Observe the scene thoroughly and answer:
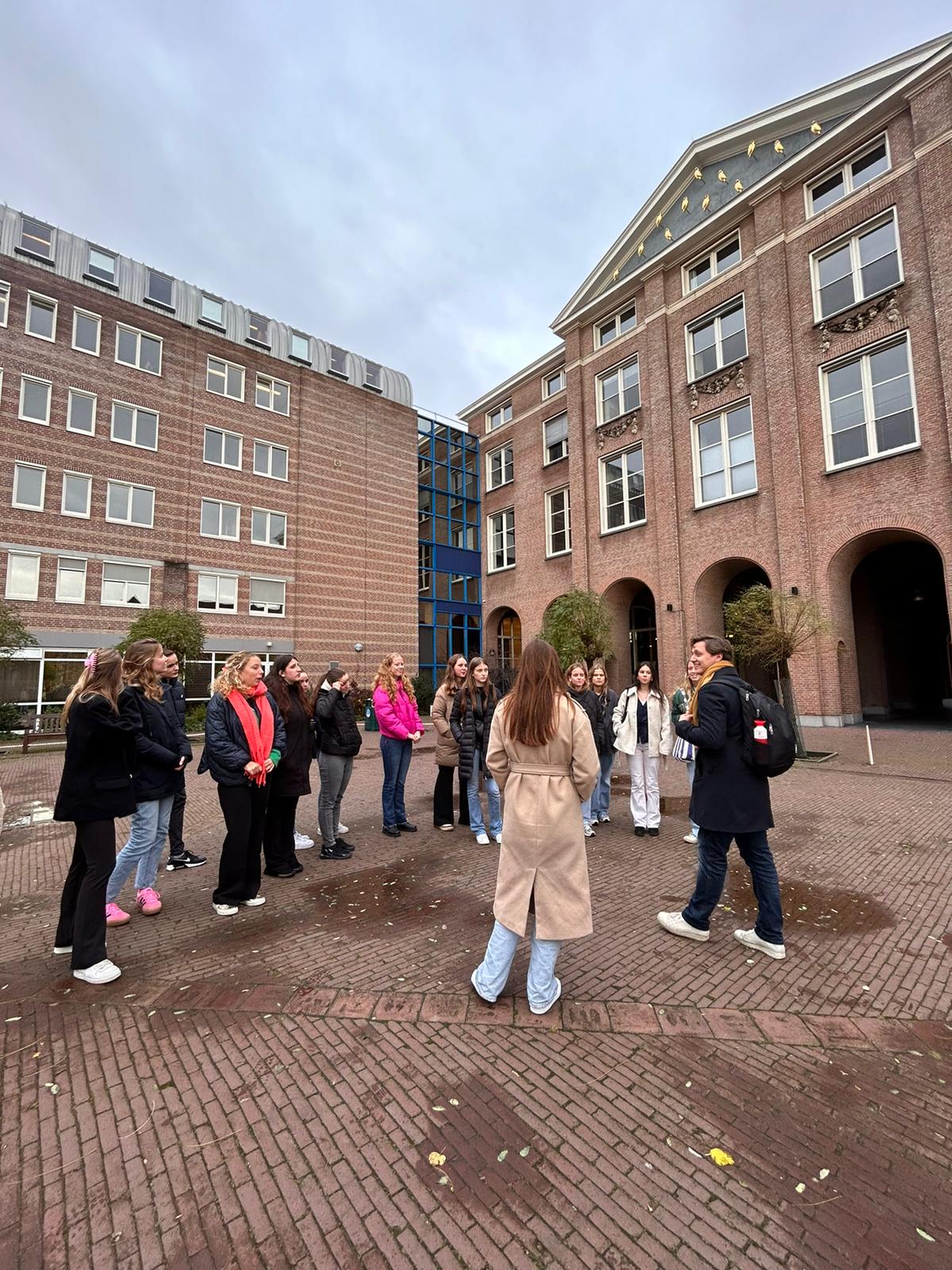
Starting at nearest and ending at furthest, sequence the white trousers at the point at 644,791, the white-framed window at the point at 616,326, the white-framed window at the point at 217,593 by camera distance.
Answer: the white trousers at the point at 644,791 < the white-framed window at the point at 616,326 < the white-framed window at the point at 217,593

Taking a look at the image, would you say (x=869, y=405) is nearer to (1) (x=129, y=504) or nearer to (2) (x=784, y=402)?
(2) (x=784, y=402)

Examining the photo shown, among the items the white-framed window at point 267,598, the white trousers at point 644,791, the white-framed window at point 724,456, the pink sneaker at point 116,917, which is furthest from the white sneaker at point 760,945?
the white-framed window at point 267,598

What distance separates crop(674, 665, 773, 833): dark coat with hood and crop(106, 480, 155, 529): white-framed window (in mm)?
26133

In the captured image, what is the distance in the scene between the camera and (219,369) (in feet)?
89.1

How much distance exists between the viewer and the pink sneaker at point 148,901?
15.2 feet

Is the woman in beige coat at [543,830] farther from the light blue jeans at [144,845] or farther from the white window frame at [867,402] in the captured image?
the white window frame at [867,402]

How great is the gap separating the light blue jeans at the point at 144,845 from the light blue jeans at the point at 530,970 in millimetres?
2906

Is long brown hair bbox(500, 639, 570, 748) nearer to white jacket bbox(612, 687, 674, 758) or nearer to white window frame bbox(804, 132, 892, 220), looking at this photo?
white jacket bbox(612, 687, 674, 758)

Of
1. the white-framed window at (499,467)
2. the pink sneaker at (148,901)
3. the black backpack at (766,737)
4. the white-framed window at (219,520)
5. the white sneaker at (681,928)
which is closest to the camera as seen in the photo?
the black backpack at (766,737)

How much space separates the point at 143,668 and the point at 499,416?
30.1 meters

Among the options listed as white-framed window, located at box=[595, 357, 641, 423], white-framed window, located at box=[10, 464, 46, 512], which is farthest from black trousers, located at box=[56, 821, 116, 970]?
white-framed window, located at box=[595, 357, 641, 423]

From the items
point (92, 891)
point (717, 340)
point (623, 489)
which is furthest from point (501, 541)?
point (92, 891)

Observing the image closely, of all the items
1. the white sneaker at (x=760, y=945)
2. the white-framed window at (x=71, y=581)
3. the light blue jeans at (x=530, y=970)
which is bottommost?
the white sneaker at (x=760, y=945)

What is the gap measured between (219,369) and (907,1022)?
31.8 metres
